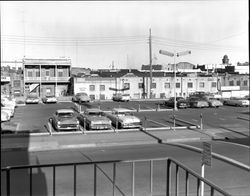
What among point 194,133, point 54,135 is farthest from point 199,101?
point 54,135

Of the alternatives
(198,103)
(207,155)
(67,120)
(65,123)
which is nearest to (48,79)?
(198,103)

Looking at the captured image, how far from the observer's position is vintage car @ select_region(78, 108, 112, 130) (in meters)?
22.3

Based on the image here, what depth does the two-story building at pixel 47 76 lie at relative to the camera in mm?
71938

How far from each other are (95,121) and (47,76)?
53.3 meters

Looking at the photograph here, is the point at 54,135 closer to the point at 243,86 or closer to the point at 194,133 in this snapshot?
the point at 194,133

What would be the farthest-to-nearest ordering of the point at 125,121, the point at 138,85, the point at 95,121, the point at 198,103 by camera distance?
the point at 138,85
the point at 198,103
the point at 125,121
the point at 95,121

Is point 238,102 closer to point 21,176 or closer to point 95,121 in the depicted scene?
point 95,121

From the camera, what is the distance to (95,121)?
22.4 metres

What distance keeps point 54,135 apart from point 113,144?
4247mm

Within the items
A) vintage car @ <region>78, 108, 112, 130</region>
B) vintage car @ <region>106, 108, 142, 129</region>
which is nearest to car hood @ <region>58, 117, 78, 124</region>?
vintage car @ <region>78, 108, 112, 130</region>

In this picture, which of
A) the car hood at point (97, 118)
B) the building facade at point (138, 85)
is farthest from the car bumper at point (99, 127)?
the building facade at point (138, 85)

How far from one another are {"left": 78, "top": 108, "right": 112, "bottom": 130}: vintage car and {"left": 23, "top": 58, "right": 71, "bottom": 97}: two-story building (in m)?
49.3

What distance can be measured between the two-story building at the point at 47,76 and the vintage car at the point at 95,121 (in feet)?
162

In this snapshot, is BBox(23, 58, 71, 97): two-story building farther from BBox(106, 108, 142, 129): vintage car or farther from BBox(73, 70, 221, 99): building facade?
BBox(106, 108, 142, 129): vintage car
